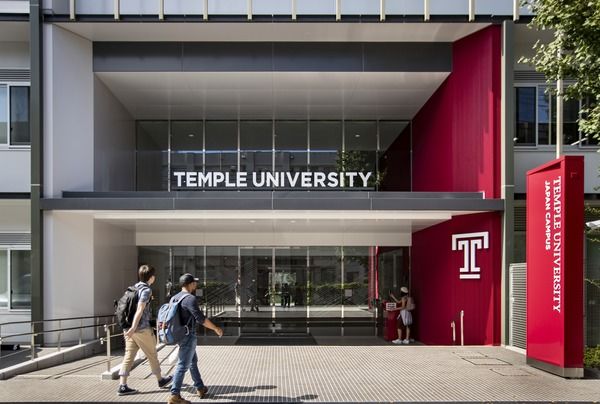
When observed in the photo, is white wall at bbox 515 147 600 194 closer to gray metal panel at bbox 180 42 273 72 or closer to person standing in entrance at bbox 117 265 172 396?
gray metal panel at bbox 180 42 273 72

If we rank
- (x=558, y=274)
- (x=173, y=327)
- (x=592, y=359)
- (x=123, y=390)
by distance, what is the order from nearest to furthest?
(x=173, y=327) → (x=123, y=390) → (x=558, y=274) → (x=592, y=359)

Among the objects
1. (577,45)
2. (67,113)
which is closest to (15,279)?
(67,113)

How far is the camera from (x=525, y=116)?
14844 millimetres

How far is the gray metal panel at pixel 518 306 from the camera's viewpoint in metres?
11.3

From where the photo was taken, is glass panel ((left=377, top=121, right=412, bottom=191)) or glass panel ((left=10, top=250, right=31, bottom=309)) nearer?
glass panel ((left=10, top=250, right=31, bottom=309))

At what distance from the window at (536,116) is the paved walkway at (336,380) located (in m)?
6.13

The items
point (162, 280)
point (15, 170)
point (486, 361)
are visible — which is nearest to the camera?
point (486, 361)

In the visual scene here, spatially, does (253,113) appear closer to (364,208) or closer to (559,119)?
(364,208)

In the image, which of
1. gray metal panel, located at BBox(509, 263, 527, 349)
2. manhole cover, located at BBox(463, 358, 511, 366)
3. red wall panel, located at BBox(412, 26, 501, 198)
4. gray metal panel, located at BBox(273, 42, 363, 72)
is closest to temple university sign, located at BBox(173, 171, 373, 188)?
red wall panel, located at BBox(412, 26, 501, 198)

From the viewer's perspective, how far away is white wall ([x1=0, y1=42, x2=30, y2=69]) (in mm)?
14633

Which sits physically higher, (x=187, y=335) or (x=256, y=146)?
(x=256, y=146)

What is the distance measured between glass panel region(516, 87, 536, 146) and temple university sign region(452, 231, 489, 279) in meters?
3.14

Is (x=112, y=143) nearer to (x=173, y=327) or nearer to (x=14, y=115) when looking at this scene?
(x=14, y=115)

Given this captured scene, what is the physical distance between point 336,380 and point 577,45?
19.2 feet
